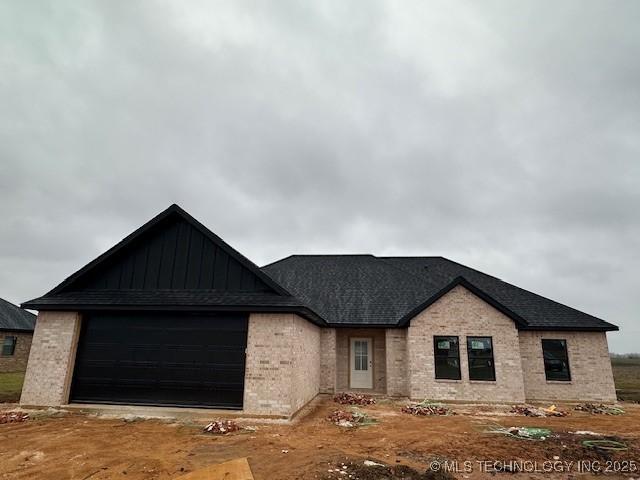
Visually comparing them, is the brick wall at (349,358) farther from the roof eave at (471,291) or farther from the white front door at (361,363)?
the roof eave at (471,291)

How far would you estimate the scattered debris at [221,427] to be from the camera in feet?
28.9

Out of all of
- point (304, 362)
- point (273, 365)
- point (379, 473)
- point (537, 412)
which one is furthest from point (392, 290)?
point (379, 473)

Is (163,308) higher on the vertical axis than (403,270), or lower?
lower

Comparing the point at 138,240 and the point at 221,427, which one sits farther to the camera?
the point at 138,240

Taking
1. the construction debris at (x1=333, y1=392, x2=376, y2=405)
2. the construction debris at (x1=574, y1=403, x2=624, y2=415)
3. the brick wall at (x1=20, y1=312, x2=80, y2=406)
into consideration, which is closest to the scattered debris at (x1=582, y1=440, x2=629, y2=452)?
the construction debris at (x1=574, y1=403, x2=624, y2=415)

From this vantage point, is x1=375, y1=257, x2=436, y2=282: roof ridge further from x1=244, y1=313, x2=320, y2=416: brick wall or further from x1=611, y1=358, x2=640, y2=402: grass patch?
x1=244, y1=313, x2=320, y2=416: brick wall

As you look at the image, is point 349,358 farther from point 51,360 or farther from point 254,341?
point 51,360

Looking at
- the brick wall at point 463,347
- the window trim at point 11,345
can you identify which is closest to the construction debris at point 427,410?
the brick wall at point 463,347

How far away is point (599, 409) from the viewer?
13234 millimetres

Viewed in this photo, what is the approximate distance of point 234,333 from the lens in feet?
37.1

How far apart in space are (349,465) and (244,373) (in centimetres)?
518

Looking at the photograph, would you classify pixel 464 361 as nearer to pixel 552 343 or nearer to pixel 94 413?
pixel 552 343

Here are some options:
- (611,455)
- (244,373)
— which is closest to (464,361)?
(611,455)

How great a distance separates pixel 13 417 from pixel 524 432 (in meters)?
13.2
